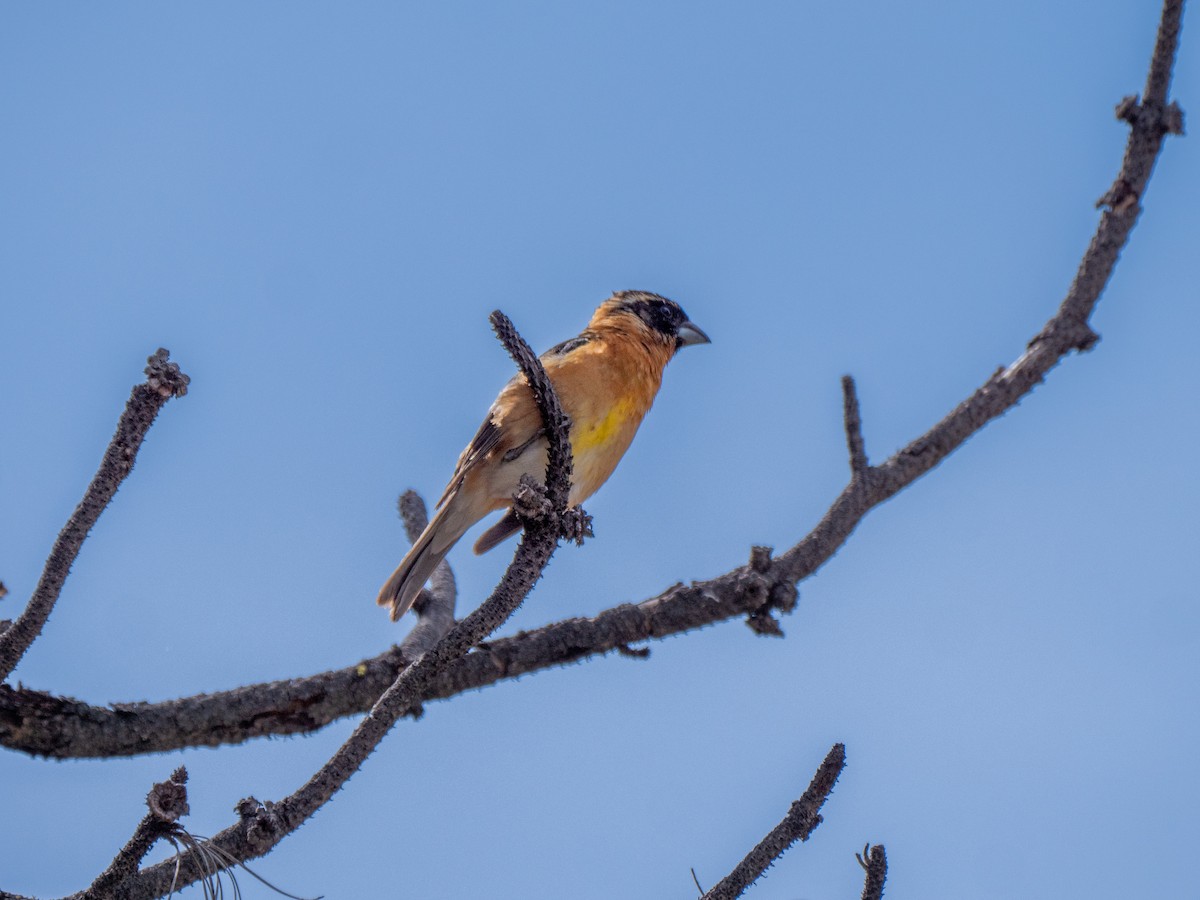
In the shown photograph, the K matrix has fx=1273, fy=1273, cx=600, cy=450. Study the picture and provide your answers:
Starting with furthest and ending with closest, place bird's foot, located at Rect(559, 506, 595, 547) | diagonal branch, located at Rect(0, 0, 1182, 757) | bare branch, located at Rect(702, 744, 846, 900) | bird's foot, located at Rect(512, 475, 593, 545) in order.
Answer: diagonal branch, located at Rect(0, 0, 1182, 757) < bird's foot, located at Rect(559, 506, 595, 547) < bird's foot, located at Rect(512, 475, 593, 545) < bare branch, located at Rect(702, 744, 846, 900)

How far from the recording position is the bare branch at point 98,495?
3.19 metres

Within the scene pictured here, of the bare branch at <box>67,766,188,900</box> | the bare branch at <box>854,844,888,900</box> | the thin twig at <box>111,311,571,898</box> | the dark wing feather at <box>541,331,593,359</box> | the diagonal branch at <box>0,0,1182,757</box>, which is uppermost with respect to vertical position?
the dark wing feather at <box>541,331,593,359</box>

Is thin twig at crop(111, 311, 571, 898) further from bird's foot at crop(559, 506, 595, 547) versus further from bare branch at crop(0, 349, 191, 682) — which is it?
bare branch at crop(0, 349, 191, 682)

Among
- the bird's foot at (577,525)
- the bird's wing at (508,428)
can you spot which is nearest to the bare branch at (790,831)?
the bird's foot at (577,525)

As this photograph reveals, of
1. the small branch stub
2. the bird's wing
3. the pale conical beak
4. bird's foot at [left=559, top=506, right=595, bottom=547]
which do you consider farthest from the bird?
the small branch stub

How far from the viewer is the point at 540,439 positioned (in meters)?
6.55

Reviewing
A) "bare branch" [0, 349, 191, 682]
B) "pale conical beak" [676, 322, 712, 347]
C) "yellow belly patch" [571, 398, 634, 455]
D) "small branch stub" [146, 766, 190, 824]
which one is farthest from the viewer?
"pale conical beak" [676, 322, 712, 347]

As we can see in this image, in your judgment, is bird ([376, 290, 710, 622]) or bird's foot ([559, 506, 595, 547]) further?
bird ([376, 290, 710, 622])

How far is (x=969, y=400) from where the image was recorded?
5.48 m

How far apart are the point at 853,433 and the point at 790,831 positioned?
7.50 ft

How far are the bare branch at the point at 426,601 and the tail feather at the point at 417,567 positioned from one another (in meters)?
0.05

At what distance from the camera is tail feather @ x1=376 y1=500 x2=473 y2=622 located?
6.54 metres

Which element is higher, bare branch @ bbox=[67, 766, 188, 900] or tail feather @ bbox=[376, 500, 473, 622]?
tail feather @ bbox=[376, 500, 473, 622]

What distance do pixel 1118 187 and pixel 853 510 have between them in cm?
168
